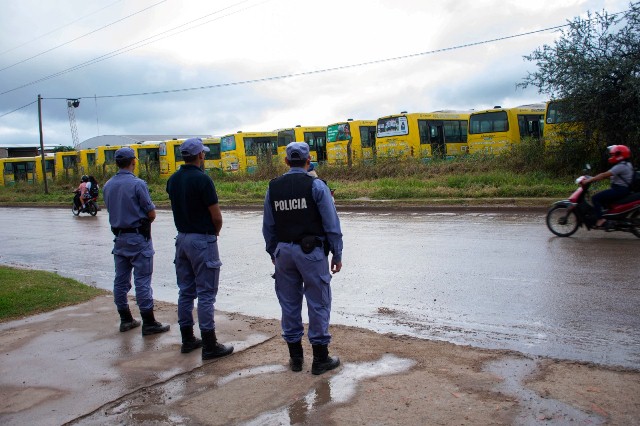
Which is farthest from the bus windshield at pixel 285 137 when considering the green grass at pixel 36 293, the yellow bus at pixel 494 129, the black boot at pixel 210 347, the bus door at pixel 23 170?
the black boot at pixel 210 347

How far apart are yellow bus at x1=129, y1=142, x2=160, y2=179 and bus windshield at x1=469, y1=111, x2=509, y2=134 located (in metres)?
20.0

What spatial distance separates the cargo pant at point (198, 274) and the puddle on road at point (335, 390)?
1311 mm

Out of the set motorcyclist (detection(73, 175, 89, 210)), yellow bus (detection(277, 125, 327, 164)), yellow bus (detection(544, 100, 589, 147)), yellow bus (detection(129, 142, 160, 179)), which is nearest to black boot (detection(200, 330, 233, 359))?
yellow bus (detection(544, 100, 589, 147))

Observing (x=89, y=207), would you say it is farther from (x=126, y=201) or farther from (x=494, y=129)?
(x=126, y=201)

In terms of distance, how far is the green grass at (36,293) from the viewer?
7066 mm

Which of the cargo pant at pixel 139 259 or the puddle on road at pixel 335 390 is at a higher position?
the cargo pant at pixel 139 259

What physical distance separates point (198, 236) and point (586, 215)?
8.02 m

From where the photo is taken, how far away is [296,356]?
4.62 meters

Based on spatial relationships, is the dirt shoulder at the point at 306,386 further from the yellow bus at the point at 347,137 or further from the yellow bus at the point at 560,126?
the yellow bus at the point at 347,137

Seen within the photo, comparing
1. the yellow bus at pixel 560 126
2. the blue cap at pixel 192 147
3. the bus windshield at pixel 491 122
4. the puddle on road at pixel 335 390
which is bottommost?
the puddle on road at pixel 335 390

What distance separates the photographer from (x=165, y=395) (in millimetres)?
4270

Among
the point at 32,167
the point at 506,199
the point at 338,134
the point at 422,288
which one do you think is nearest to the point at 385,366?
the point at 422,288

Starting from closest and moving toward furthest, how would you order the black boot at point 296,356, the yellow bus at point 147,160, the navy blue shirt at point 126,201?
the black boot at point 296,356
the navy blue shirt at point 126,201
the yellow bus at point 147,160

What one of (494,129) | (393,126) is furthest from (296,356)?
(393,126)
